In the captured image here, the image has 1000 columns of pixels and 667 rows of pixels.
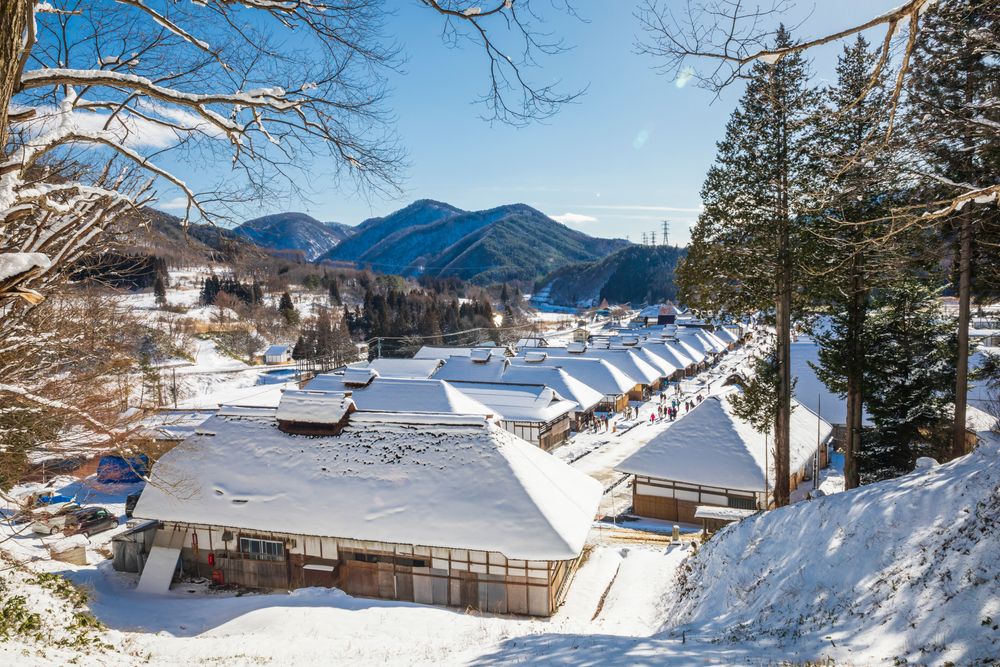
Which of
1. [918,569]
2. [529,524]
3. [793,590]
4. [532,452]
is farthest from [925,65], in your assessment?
[532,452]

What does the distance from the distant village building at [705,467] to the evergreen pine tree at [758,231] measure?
5.62 m

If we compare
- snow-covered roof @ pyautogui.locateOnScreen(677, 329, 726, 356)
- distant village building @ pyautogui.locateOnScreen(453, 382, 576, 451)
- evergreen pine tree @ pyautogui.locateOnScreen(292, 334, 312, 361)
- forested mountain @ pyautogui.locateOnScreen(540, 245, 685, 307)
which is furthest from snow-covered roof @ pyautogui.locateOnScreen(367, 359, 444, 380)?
forested mountain @ pyautogui.locateOnScreen(540, 245, 685, 307)

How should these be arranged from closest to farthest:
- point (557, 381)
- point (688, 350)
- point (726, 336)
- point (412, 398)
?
point (412, 398), point (557, 381), point (688, 350), point (726, 336)

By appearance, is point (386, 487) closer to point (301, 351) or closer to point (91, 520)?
point (91, 520)

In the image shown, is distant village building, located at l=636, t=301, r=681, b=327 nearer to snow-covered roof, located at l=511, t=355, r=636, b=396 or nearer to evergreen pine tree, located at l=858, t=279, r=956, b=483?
snow-covered roof, located at l=511, t=355, r=636, b=396

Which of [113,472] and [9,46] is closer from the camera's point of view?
[9,46]

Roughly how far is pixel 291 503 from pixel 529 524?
665cm

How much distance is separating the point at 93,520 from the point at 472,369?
944 inches

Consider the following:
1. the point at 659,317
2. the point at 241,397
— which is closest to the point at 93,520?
the point at 241,397

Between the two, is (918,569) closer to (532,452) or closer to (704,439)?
(532,452)

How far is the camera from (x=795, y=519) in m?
11.2

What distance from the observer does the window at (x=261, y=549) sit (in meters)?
15.4

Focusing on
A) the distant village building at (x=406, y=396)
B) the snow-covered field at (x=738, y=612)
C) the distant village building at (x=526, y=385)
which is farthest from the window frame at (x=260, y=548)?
the distant village building at (x=526, y=385)

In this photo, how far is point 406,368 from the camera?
3950 cm
